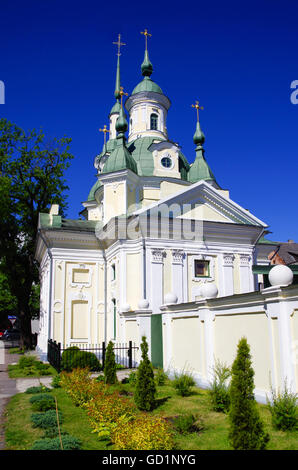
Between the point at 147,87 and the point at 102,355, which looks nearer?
the point at 102,355

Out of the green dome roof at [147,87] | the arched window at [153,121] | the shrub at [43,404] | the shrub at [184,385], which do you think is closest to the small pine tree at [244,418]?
the shrub at [184,385]

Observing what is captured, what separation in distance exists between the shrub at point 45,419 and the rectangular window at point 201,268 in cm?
1276

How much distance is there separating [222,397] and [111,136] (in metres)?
28.4

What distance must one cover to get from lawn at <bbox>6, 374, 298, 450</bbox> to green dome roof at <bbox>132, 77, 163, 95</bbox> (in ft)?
78.1

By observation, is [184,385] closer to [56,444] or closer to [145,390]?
[145,390]

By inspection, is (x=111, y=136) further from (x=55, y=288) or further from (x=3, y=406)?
(x=3, y=406)

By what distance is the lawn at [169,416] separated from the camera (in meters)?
6.14

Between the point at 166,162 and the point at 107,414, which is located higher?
the point at 166,162

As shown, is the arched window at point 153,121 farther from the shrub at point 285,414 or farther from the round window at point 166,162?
the shrub at point 285,414

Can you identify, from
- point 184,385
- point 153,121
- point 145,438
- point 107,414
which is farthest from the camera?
point 153,121

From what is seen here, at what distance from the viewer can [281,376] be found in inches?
302

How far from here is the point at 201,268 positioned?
2028 cm

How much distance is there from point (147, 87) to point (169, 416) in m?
25.9

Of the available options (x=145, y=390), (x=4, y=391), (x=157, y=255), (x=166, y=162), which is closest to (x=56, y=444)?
(x=145, y=390)
